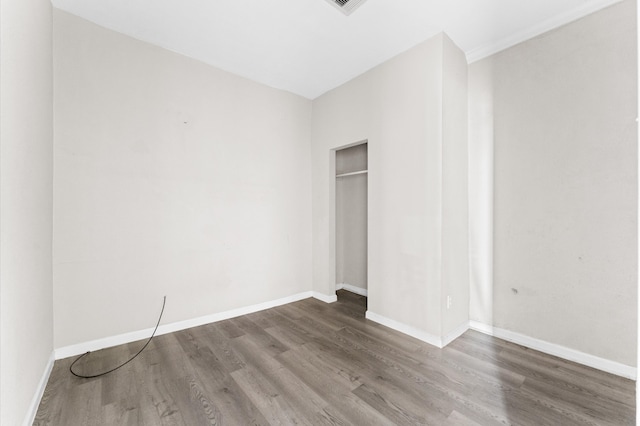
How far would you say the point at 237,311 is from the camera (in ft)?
10.4

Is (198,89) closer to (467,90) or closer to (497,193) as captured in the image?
(467,90)

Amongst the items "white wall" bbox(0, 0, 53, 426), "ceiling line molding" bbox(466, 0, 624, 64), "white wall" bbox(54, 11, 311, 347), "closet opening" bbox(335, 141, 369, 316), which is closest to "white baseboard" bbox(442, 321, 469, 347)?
"closet opening" bbox(335, 141, 369, 316)

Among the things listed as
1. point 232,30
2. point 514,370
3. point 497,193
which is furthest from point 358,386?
point 232,30

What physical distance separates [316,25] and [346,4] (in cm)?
36

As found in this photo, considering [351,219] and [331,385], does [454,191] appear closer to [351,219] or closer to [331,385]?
[351,219]

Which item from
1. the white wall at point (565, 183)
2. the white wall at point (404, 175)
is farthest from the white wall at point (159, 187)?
the white wall at point (565, 183)

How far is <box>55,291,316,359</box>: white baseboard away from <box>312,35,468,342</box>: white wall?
1.21 meters

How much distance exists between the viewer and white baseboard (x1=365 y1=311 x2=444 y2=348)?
247 cm

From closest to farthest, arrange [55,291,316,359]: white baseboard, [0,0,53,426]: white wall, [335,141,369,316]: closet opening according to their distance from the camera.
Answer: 1. [0,0,53,426]: white wall
2. [55,291,316,359]: white baseboard
3. [335,141,369,316]: closet opening

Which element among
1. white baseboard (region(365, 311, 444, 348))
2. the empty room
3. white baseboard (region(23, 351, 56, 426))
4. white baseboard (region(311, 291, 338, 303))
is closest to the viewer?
white baseboard (region(23, 351, 56, 426))

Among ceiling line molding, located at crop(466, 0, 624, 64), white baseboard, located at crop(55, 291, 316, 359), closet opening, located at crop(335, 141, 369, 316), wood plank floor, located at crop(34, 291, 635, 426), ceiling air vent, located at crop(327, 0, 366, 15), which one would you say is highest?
ceiling air vent, located at crop(327, 0, 366, 15)

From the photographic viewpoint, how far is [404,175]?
109 inches

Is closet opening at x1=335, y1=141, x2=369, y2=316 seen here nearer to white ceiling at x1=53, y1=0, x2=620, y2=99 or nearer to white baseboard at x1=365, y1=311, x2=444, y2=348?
white baseboard at x1=365, y1=311, x2=444, y2=348

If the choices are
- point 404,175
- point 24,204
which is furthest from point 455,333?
point 24,204
